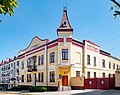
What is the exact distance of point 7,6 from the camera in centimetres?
590

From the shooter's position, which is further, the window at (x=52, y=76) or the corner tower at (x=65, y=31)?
the window at (x=52, y=76)

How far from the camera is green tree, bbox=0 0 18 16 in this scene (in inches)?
228

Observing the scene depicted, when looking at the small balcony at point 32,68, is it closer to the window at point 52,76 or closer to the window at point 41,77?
the window at point 41,77

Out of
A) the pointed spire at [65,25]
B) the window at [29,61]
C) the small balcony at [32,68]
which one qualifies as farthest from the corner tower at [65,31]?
the window at [29,61]

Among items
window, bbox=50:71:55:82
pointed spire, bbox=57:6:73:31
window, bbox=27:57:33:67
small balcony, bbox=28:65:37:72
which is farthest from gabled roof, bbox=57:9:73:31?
window, bbox=27:57:33:67

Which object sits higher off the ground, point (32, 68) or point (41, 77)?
point (32, 68)

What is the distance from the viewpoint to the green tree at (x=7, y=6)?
5.78m

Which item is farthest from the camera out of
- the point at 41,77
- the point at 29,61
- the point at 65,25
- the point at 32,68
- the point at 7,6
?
the point at 29,61

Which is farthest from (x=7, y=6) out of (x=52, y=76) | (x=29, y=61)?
(x=29, y=61)

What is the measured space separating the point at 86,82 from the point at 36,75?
1199cm

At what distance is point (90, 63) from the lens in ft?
147

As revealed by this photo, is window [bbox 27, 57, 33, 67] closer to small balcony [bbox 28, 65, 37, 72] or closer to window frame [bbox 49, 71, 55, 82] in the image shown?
small balcony [bbox 28, 65, 37, 72]

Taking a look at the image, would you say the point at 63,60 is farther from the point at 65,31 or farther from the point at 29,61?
the point at 29,61

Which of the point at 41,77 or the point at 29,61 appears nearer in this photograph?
the point at 41,77
